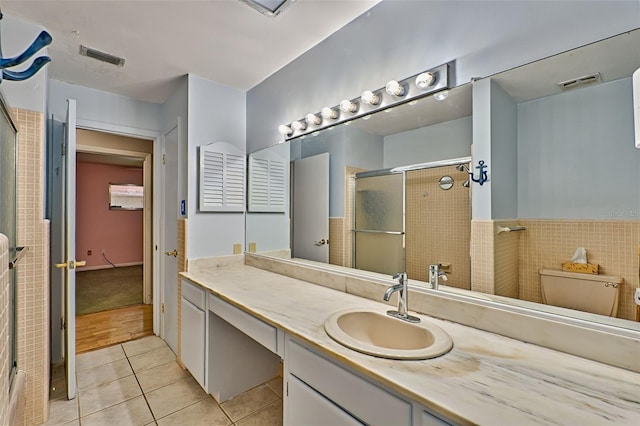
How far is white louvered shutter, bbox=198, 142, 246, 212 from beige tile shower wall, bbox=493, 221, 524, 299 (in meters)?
1.98

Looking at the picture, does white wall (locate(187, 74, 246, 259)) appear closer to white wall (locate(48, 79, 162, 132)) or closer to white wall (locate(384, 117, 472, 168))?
white wall (locate(48, 79, 162, 132))

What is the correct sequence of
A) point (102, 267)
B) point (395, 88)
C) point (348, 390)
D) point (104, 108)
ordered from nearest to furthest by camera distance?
point (348, 390)
point (395, 88)
point (104, 108)
point (102, 267)

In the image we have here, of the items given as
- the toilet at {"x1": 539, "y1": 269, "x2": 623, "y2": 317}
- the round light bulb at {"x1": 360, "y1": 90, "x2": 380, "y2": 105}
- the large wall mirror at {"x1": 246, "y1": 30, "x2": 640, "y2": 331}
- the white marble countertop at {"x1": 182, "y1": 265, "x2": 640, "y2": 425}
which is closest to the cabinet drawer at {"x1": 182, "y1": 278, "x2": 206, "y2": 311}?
the white marble countertop at {"x1": 182, "y1": 265, "x2": 640, "y2": 425}

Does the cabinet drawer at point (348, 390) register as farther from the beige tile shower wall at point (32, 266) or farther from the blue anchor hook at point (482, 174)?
the beige tile shower wall at point (32, 266)

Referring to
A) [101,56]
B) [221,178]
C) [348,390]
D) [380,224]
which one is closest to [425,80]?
[380,224]

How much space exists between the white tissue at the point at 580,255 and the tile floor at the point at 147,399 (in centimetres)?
175

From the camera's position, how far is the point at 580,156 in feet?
3.38

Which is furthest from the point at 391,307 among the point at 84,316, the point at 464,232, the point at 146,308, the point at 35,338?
the point at 84,316

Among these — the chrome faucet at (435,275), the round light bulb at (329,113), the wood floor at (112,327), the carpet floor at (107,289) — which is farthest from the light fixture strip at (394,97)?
the carpet floor at (107,289)

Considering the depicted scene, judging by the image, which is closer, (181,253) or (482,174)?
(482,174)

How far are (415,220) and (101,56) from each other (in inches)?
93.4

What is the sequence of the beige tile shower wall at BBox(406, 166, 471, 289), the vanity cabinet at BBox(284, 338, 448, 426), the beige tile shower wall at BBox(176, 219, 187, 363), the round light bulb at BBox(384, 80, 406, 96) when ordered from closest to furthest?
the vanity cabinet at BBox(284, 338, 448, 426)
the beige tile shower wall at BBox(406, 166, 471, 289)
the round light bulb at BBox(384, 80, 406, 96)
the beige tile shower wall at BBox(176, 219, 187, 363)

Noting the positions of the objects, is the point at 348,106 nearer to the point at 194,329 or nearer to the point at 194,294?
the point at 194,294

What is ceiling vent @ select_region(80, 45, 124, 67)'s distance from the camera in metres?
2.01
